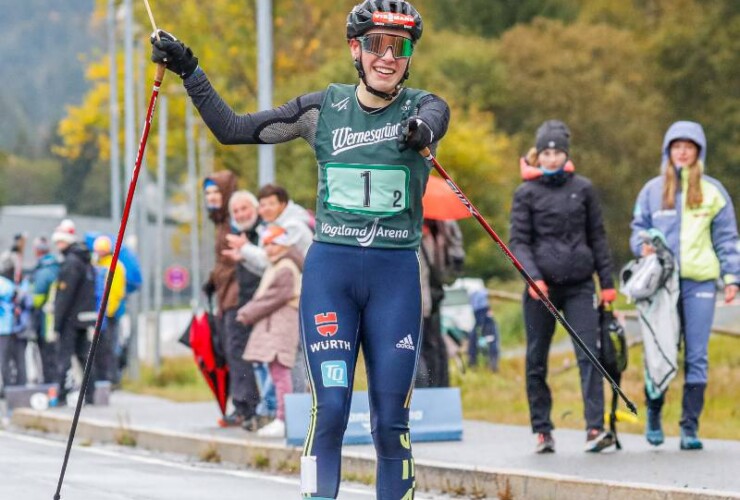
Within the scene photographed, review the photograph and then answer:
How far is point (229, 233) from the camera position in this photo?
14766mm

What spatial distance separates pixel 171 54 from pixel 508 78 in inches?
2342

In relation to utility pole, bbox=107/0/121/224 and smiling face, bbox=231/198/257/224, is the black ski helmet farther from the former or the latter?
utility pole, bbox=107/0/121/224

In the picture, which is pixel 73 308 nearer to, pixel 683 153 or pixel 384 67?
pixel 683 153

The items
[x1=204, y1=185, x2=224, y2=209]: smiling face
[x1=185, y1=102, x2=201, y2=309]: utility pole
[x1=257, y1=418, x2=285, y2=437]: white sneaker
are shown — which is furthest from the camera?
[x1=185, y1=102, x2=201, y2=309]: utility pole

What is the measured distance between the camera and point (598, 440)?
11.3m

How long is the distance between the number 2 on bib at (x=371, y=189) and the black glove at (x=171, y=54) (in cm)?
73

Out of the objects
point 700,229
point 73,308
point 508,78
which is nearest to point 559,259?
point 700,229

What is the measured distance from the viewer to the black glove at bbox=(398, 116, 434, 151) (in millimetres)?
7055

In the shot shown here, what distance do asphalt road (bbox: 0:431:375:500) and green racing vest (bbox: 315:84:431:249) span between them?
3.16 metres

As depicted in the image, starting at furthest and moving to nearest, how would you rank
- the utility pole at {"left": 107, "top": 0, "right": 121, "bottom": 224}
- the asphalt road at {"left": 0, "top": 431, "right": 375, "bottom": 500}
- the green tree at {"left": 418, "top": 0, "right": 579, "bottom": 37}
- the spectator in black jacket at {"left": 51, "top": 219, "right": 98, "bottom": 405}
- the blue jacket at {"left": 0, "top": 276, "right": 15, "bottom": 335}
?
the green tree at {"left": 418, "top": 0, "right": 579, "bottom": 37}, the utility pole at {"left": 107, "top": 0, "right": 121, "bottom": 224}, the blue jacket at {"left": 0, "top": 276, "right": 15, "bottom": 335}, the spectator in black jacket at {"left": 51, "top": 219, "right": 98, "bottom": 405}, the asphalt road at {"left": 0, "top": 431, "right": 375, "bottom": 500}

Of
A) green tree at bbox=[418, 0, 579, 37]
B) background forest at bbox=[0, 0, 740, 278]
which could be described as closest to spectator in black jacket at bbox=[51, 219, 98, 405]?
background forest at bbox=[0, 0, 740, 278]

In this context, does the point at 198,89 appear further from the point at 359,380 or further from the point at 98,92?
the point at 98,92

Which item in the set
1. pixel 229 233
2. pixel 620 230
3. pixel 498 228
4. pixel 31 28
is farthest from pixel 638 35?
pixel 31 28

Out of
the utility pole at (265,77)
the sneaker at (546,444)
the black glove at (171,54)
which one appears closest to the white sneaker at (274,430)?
the sneaker at (546,444)
